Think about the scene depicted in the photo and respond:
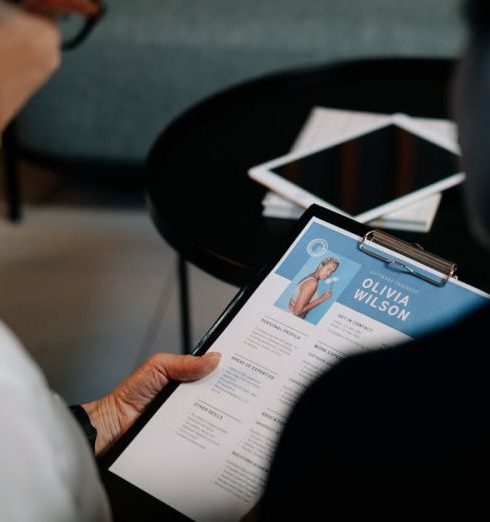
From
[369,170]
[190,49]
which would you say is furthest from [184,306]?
[190,49]

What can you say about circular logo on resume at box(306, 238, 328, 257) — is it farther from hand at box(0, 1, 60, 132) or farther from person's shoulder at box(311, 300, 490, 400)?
hand at box(0, 1, 60, 132)

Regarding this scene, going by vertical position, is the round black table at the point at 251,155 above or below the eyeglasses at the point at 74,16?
above

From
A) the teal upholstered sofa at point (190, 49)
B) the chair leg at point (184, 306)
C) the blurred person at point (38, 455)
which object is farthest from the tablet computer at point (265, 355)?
the teal upholstered sofa at point (190, 49)

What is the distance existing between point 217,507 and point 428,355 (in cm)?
29

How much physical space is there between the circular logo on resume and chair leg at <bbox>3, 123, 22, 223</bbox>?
4.01 feet

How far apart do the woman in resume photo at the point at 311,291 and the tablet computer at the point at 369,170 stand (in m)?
0.28

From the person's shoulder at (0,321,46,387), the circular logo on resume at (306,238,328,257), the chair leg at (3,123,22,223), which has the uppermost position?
the person's shoulder at (0,321,46,387)

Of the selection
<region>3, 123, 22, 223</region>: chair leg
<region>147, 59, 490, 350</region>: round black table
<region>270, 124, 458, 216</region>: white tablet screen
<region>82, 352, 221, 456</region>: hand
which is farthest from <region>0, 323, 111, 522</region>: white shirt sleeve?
<region>3, 123, 22, 223</region>: chair leg

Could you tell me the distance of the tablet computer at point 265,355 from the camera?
2.51 feet

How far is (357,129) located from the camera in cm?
132

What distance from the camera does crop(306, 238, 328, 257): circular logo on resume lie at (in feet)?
2.95

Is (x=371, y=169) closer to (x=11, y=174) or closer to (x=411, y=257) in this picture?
(x=411, y=257)

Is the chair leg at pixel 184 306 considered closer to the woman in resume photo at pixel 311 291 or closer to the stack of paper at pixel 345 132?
the stack of paper at pixel 345 132

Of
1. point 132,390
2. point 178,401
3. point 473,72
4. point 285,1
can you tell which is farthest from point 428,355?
point 285,1
